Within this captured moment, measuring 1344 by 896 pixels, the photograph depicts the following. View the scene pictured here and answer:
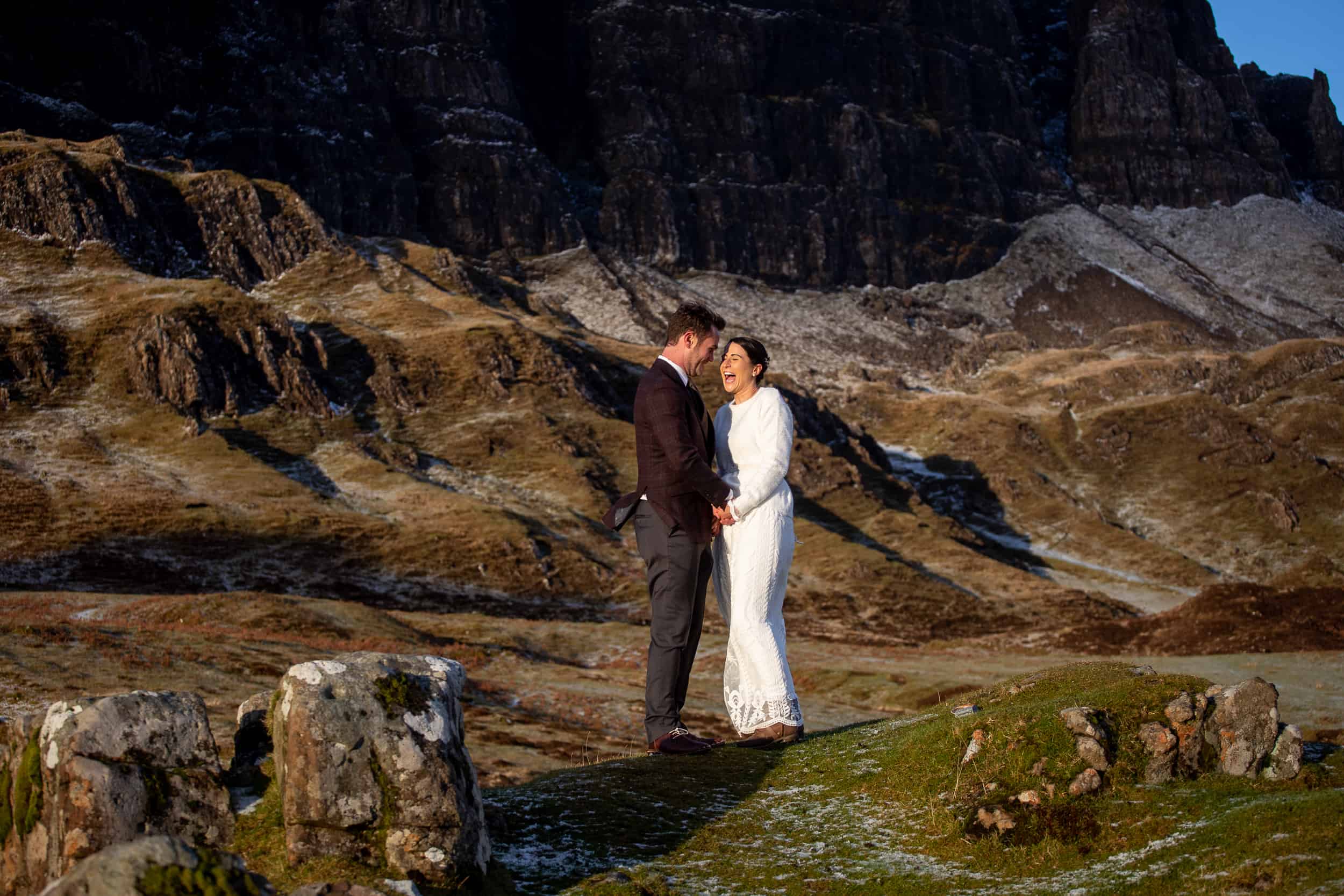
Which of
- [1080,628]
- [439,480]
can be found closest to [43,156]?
[439,480]

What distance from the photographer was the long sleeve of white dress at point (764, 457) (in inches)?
622

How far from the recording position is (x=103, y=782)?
985 cm

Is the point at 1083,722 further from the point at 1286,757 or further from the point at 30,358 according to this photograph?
the point at 30,358

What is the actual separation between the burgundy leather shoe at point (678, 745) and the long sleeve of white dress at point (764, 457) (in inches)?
114

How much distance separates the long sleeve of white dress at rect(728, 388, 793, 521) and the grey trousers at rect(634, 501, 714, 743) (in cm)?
84

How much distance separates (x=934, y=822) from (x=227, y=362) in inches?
5730

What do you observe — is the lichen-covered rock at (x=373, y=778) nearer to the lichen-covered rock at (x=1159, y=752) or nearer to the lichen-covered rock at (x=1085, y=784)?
the lichen-covered rock at (x=1085, y=784)

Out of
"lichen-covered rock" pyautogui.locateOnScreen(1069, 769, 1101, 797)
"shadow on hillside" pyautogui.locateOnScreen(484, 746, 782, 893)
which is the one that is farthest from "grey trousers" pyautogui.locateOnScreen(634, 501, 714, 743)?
"lichen-covered rock" pyautogui.locateOnScreen(1069, 769, 1101, 797)

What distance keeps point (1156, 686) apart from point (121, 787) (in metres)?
10.7

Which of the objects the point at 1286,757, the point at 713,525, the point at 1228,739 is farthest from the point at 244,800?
the point at 1286,757

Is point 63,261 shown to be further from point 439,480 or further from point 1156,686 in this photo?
point 1156,686

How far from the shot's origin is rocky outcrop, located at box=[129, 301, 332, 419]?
13975 centimetres

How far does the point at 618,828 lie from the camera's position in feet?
Answer: 40.2

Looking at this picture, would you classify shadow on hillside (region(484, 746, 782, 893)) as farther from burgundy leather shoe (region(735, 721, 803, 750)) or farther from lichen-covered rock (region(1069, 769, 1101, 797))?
lichen-covered rock (region(1069, 769, 1101, 797))
